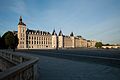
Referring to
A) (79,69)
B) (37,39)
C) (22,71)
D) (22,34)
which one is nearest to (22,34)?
(22,34)

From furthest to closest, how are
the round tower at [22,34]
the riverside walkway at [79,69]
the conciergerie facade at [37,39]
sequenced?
the conciergerie facade at [37,39] < the round tower at [22,34] < the riverside walkway at [79,69]

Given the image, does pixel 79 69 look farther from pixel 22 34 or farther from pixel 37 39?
pixel 37 39

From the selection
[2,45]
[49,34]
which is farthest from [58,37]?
[2,45]

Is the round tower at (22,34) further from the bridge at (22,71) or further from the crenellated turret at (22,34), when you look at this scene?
the bridge at (22,71)

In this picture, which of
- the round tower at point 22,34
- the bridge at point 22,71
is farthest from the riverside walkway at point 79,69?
the round tower at point 22,34

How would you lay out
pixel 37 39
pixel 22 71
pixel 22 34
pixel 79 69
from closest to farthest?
pixel 22 71, pixel 79 69, pixel 22 34, pixel 37 39

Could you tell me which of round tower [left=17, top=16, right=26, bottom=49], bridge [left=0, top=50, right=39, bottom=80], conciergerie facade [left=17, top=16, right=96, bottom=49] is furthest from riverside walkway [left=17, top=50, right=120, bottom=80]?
conciergerie facade [left=17, top=16, right=96, bottom=49]

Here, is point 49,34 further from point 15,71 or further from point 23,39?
point 15,71

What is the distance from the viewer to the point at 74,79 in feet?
23.5

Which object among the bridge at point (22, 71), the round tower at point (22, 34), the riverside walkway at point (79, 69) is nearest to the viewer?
the bridge at point (22, 71)

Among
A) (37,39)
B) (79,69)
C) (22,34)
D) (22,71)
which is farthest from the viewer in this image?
(37,39)

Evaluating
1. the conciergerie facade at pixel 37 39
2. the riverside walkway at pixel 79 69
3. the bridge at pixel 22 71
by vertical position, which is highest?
the conciergerie facade at pixel 37 39

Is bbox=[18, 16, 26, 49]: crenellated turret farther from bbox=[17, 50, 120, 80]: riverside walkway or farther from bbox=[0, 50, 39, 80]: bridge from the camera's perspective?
bbox=[0, 50, 39, 80]: bridge

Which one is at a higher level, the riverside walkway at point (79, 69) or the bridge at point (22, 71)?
the bridge at point (22, 71)
